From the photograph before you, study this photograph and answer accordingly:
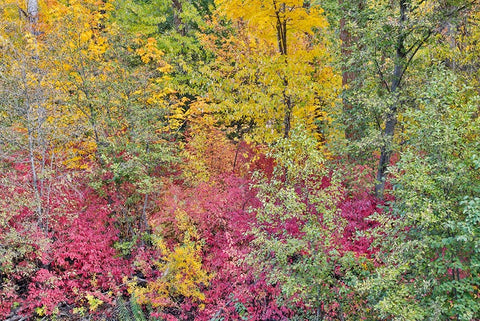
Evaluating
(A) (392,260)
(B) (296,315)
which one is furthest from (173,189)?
(A) (392,260)

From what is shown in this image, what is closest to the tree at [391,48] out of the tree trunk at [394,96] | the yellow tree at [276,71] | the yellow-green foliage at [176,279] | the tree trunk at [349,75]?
the tree trunk at [394,96]

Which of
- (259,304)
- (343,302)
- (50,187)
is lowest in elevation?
(259,304)

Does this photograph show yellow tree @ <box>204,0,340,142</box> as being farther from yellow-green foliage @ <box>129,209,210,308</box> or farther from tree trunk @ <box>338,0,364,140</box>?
yellow-green foliage @ <box>129,209,210,308</box>

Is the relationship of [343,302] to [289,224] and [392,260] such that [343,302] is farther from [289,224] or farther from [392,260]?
[289,224]

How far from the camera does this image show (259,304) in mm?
6707

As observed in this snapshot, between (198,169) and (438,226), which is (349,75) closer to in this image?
(198,169)

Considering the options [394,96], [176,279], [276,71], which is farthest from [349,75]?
[176,279]

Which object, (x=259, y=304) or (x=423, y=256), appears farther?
(x=259, y=304)

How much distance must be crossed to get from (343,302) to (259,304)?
7.71ft

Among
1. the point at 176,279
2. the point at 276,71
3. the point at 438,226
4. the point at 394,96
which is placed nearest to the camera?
the point at 438,226

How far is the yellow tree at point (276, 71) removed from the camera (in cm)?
723

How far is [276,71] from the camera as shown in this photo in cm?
798

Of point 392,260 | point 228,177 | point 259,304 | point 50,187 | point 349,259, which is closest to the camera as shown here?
point 392,260

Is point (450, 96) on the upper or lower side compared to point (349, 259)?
upper
